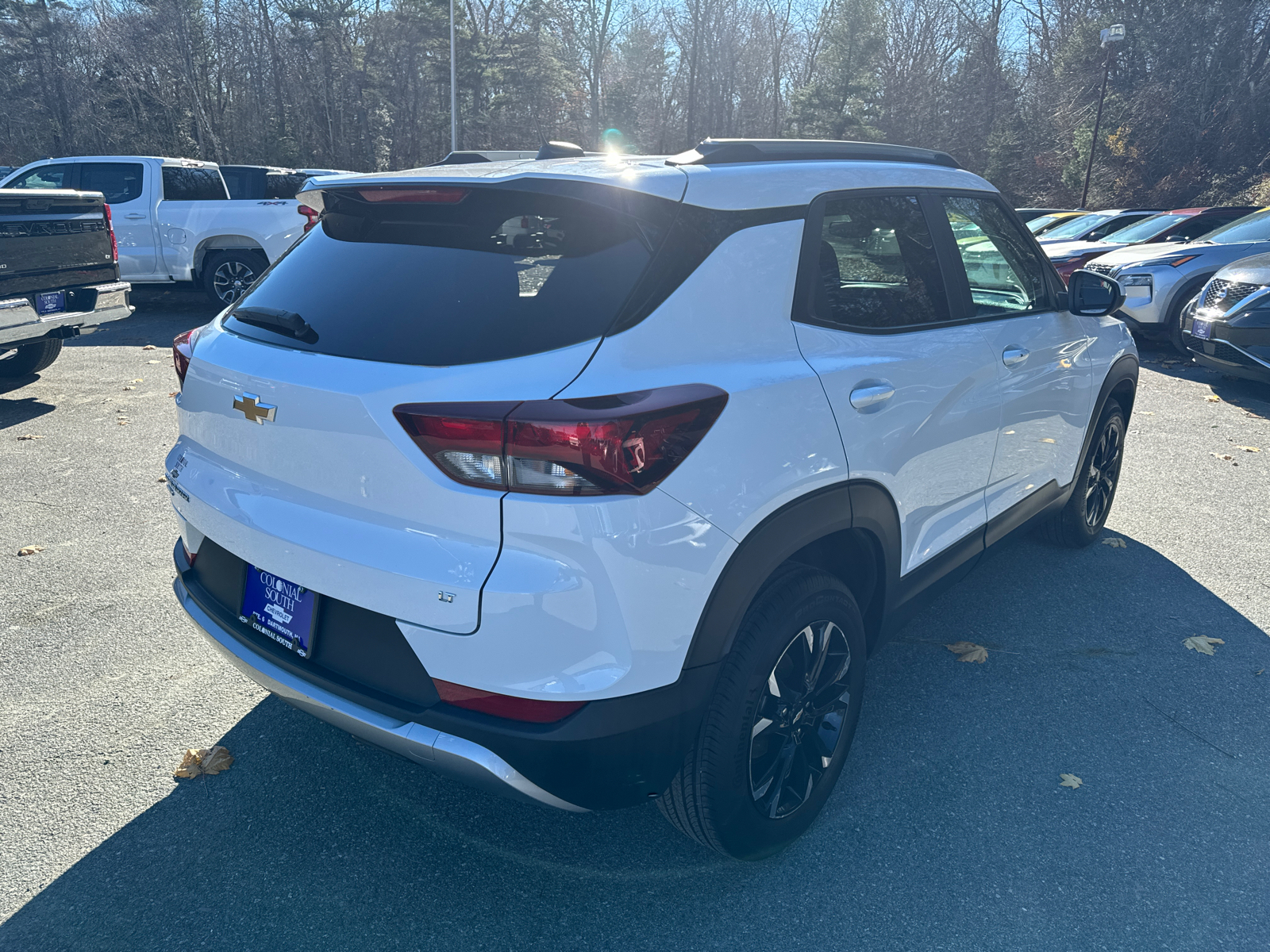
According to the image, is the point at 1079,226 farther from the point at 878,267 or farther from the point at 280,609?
the point at 280,609

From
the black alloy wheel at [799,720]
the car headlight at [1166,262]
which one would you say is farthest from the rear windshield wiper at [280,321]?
the car headlight at [1166,262]

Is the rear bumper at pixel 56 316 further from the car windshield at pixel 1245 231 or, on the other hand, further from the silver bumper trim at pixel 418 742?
the car windshield at pixel 1245 231

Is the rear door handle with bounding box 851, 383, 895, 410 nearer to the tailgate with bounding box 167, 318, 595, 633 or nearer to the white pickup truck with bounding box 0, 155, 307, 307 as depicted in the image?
the tailgate with bounding box 167, 318, 595, 633

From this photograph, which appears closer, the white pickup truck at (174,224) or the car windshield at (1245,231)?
the car windshield at (1245,231)

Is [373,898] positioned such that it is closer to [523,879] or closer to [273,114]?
[523,879]

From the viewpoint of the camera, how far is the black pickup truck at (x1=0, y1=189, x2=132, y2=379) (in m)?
6.47

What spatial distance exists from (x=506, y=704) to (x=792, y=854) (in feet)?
3.67

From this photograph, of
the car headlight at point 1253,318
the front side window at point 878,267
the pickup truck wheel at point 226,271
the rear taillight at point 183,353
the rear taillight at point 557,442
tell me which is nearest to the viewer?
the rear taillight at point 557,442

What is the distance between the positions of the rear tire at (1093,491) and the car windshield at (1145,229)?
962 centimetres

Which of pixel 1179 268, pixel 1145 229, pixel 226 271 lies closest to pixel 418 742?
pixel 1179 268

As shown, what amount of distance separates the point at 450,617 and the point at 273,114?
45.8 m

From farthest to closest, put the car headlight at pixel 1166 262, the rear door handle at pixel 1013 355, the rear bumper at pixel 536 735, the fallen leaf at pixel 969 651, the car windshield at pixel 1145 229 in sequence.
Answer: the car windshield at pixel 1145 229
the car headlight at pixel 1166 262
the fallen leaf at pixel 969 651
the rear door handle at pixel 1013 355
the rear bumper at pixel 536 735

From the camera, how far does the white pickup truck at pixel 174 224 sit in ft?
38.4

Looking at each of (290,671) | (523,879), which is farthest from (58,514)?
(523,879)
